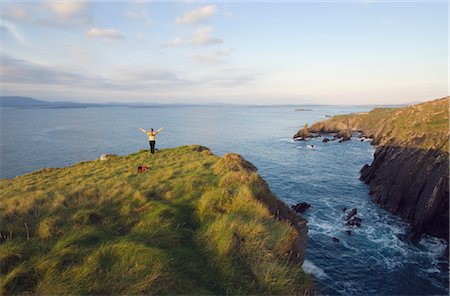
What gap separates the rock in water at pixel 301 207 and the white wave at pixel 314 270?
32.1 ft

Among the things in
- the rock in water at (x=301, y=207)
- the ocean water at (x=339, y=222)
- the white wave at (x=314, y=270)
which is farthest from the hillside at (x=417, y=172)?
the white wave at (x=314, y=270)

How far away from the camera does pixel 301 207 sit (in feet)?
99.2

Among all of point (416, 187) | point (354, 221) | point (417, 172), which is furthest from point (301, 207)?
point (417, 172)

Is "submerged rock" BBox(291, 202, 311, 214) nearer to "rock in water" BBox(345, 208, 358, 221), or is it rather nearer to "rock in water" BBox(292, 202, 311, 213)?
"rock in water" BBox(292, 202, 311, 213)

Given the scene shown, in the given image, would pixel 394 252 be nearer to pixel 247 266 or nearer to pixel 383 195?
pixel 383 195

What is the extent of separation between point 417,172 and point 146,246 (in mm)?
34576

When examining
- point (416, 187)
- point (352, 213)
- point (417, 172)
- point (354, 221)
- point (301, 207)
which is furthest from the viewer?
point (301, 207)

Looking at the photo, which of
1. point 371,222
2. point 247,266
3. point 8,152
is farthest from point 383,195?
point 8,152

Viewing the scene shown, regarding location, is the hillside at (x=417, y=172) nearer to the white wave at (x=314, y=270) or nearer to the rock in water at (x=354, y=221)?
the rock in water at (x=354, y=221)

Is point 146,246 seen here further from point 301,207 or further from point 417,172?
point 417,172

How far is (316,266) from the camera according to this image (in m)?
19.8

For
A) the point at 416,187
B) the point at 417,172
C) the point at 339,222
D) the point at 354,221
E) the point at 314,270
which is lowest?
the point at 314,270

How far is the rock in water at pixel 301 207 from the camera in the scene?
29.8 metres

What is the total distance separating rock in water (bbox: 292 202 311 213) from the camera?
97.9ft
